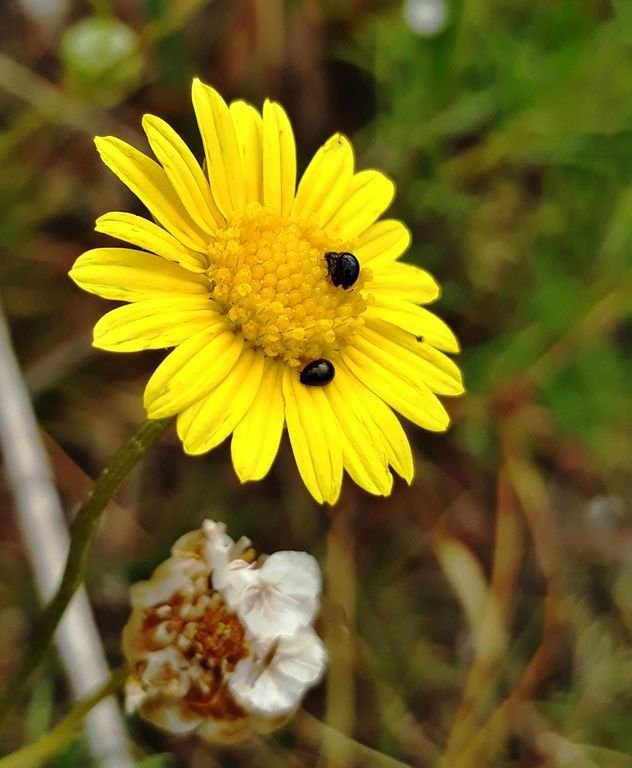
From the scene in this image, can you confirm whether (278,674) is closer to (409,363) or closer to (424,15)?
(409,363)

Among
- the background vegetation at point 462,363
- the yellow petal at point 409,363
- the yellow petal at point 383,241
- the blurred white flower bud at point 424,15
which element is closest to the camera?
the yellow petal at point 409,363

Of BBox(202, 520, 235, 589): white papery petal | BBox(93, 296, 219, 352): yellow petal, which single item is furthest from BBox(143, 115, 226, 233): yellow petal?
BBox(202, 520, 235, 589): white papery petal

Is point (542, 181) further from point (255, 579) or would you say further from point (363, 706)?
point (255, 579)

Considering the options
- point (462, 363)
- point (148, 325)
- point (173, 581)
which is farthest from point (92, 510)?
point (462, 363)

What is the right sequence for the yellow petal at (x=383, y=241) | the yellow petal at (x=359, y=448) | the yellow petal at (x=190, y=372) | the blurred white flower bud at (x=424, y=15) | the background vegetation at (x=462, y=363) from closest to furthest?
the yellow petal at (x=190, y=372)
the yellow petal at (x=359, y=448)
the yellow petal at (x=383, y=241)
the background vegetation at (x=462, y=363)
the blurred white flower bud at (x=424, y=15)

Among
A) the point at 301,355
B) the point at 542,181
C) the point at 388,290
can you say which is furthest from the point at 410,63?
the point at 301,355

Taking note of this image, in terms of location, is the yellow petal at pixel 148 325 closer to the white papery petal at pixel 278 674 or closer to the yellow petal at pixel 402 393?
the yellow petal at pixel 402 393

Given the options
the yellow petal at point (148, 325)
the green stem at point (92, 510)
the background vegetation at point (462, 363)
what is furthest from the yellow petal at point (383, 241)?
the background vegetation at point (462, 363)
